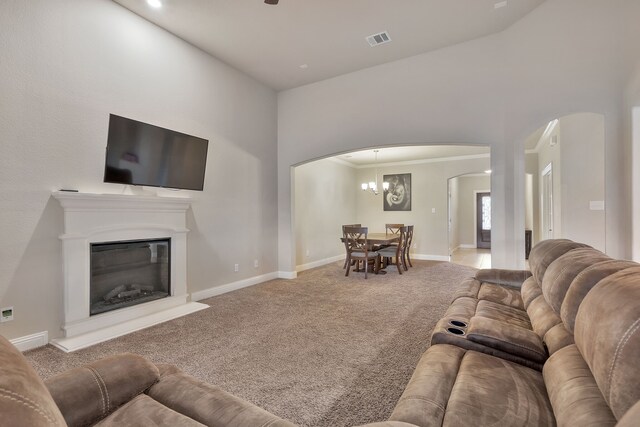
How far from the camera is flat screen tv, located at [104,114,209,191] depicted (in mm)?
3307

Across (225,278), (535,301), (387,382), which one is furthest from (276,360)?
(225,278)

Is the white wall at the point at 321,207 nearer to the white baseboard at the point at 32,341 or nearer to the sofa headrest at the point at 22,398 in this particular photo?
the white baseboard at the point at 32,341

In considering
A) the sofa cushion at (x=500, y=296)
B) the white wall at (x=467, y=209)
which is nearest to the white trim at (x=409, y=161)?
the white wall at (x=467, y=209)

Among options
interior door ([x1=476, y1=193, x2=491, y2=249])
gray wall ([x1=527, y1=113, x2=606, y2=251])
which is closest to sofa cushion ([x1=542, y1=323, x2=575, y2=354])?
gray wall ([x1=527, y1=113, x2=606, y2=251])

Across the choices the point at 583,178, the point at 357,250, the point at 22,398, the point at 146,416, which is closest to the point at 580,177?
the point at 583,178

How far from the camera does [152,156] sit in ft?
12.0

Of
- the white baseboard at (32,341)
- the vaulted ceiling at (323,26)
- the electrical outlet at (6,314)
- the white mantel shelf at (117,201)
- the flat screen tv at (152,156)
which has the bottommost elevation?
the white baseboard at (32,341)

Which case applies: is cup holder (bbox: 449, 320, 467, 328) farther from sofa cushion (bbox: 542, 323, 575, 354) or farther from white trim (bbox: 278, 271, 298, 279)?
white trim (bbox: 278, 271, 298, 279)

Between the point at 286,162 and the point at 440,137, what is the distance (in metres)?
2.65

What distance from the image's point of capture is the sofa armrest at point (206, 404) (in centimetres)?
100

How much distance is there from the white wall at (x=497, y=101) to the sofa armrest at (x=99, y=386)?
4160 millimetres

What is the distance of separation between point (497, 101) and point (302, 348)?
152 inches

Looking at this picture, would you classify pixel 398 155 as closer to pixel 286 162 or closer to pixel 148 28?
pixel 286 162

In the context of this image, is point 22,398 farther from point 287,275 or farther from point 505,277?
point 287,275
